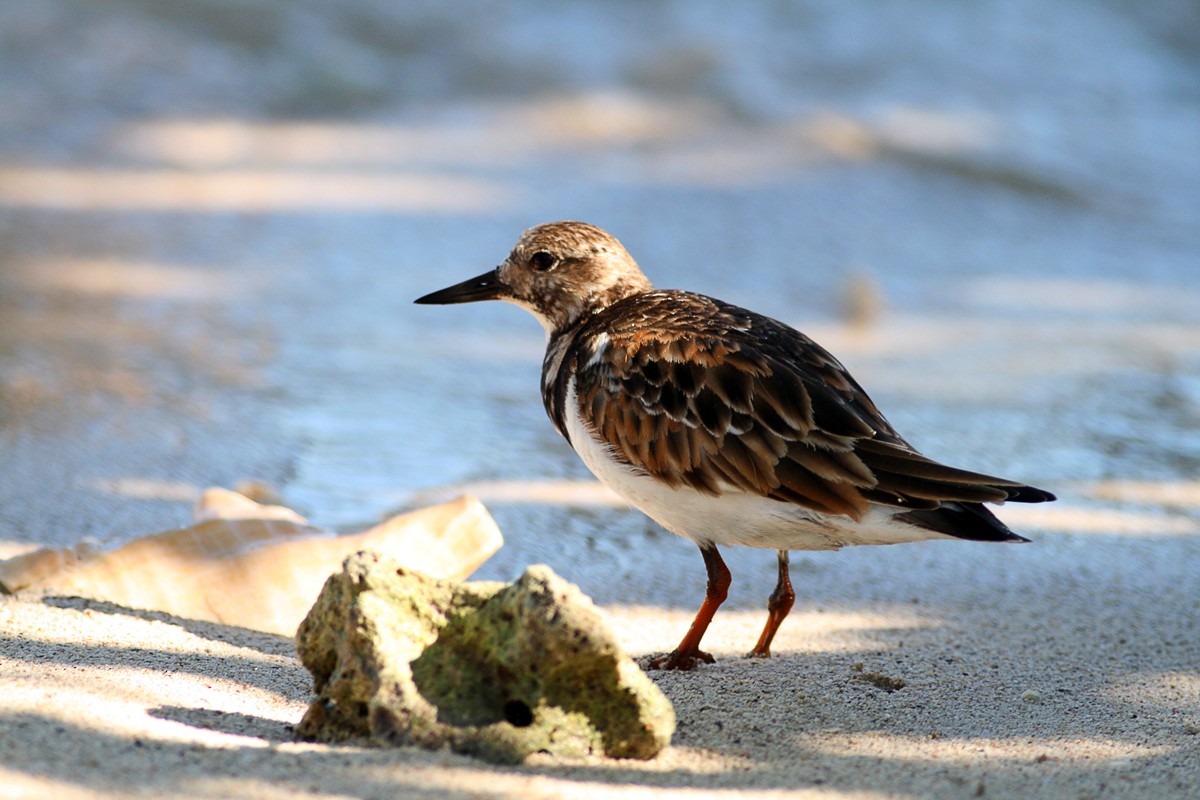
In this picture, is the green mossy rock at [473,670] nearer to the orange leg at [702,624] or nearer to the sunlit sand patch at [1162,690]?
the orange leg at [702,624]

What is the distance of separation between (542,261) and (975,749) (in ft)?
5.47

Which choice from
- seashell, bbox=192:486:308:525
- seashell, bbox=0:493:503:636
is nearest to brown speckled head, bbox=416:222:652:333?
seashell, bbox=0:493:503:636

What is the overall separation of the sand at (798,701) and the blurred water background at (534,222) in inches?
16.6

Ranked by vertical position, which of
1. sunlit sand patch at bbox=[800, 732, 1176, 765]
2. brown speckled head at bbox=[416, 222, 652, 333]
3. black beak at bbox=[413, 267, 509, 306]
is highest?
brown speckled head at bbox=[416, 222, 652, 333]

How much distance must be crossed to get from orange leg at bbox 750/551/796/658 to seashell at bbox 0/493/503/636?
26.7 inches

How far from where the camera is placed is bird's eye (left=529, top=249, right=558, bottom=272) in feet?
11.5

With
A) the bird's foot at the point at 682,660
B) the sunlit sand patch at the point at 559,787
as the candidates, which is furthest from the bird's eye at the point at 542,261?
the sunlit sand patch at the point at 559,787

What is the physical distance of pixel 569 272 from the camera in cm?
349

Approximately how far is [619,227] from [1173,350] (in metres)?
2.97

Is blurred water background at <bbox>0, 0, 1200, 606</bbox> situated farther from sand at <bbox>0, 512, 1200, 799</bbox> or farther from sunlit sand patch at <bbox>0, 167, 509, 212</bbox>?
sand at <bbox>0, 512, 1200, 799</bbox>

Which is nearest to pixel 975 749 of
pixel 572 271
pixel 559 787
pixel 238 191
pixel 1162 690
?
pixel 1162 690

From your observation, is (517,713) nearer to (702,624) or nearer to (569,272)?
(702,624)

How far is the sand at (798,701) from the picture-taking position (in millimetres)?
2045

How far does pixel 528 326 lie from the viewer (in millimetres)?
6324
